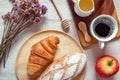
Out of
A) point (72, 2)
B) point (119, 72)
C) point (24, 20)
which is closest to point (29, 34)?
point (24, 20)

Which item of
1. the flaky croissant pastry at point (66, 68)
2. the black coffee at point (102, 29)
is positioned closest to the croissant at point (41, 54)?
the flaky croissant pastry at point (66, 68)

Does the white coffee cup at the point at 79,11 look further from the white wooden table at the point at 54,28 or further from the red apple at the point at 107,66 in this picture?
the red apple at the point at 107,66

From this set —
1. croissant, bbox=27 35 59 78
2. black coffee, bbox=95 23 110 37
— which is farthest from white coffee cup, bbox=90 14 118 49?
croissant, bbox=27 35 59 78

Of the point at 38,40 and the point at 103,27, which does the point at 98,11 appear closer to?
the point at 103,27

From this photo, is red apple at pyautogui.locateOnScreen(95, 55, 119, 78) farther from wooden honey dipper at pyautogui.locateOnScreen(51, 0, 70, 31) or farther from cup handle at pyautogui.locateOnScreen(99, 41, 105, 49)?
wooden honey dipper at pyautogui.locateOnScreen(51, 0, 70, 31)

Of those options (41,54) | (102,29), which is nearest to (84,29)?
(102,29)
